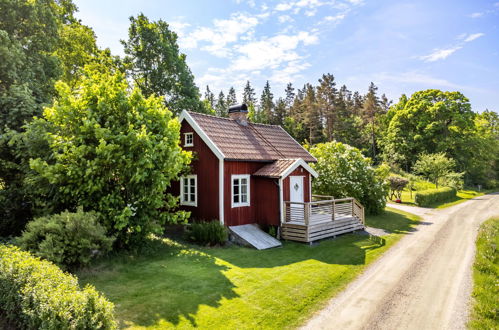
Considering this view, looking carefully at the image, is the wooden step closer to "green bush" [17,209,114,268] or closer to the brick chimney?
"green bush" [17,209,114,268]

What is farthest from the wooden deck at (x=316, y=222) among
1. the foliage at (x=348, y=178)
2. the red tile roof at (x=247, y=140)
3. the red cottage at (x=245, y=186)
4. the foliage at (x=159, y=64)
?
the foliage at (x=159, y=64)

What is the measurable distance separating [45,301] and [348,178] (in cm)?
2013

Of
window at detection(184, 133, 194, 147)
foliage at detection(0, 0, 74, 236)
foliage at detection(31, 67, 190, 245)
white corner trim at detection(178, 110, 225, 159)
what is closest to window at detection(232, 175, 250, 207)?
white corner trim at detection(178, 110, 225, 159)

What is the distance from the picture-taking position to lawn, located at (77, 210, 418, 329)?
703 centimetres

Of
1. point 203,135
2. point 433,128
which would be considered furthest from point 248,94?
point 203,135

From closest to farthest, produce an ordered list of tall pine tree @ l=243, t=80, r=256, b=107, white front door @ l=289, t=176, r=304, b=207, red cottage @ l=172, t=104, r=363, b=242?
1. red cottage @ l=172, t=104, r=363, b=242
2. white front door @ l=289, t=176, r=304, b=207
3. tall pine tree @ l=243, t=80, r=256, b=107

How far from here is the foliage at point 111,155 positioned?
1023 centimetres

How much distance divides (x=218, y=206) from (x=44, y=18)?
599 inches

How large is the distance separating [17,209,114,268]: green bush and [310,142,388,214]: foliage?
16624 millimetres

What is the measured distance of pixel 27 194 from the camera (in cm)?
1154

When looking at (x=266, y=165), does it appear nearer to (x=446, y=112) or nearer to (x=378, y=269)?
(x=378, y=269)

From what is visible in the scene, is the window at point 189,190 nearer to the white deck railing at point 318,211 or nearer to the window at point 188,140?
the window at point 188,140

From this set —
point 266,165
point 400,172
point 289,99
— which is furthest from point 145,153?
point 289,99

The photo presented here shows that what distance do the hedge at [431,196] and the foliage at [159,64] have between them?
24.2 meters
